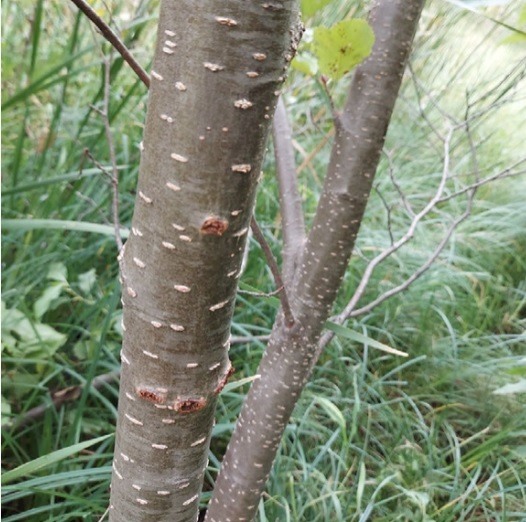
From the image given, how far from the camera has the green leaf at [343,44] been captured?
0.65 m

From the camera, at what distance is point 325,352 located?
6.07ft

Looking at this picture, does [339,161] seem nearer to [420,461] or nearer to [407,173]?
[420,461]

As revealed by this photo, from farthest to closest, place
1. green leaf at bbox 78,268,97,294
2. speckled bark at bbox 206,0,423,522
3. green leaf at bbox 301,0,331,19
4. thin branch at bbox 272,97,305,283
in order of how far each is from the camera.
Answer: green leaf at bbox 78,268,97,294, thin branch at bbox 272,97,305,283, speckled bark at bbox 206,0,423,522, green leaf at bbox 301,0,331,19

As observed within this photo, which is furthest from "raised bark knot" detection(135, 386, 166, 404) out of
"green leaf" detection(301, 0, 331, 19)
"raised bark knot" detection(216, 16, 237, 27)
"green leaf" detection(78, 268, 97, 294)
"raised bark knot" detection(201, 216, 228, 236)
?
"green leaf" detection(78, 268, 97, 294)

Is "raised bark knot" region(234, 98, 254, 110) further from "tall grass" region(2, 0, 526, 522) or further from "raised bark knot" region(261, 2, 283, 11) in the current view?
"tall grass" region(2, 0, 526, 522)

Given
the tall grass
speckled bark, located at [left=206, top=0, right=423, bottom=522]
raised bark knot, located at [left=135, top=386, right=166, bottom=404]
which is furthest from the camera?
the tall grass

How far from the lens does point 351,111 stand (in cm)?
85

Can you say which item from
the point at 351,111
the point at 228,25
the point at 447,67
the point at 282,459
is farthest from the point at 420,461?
the point at 447,67

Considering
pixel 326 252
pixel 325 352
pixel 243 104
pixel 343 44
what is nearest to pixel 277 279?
pixel 326 252

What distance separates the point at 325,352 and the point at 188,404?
1.42m

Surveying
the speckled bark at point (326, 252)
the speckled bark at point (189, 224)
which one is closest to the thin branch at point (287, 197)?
the speckled bark at point (326, 252)

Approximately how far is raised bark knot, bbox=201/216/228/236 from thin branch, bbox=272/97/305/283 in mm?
605

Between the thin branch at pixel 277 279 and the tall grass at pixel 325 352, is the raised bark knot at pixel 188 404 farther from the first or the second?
the tall grass at pixel 325 352

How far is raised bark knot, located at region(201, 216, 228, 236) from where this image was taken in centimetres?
38
